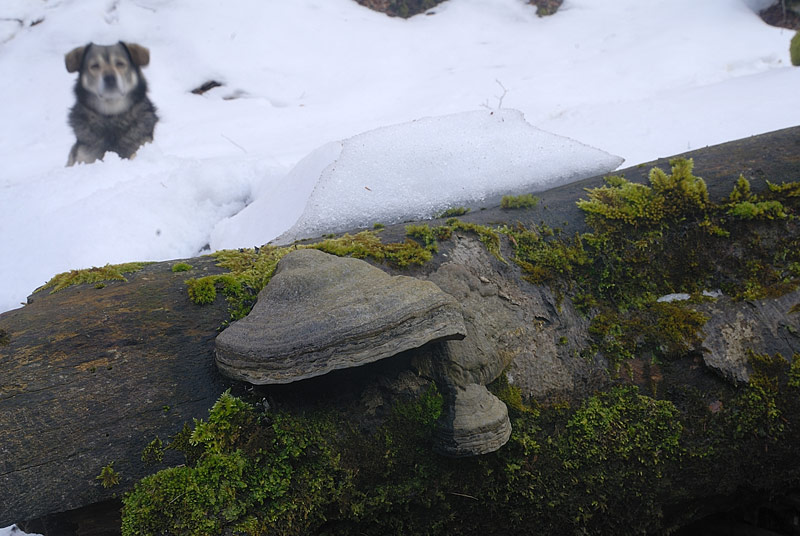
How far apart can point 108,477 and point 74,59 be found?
9.26m

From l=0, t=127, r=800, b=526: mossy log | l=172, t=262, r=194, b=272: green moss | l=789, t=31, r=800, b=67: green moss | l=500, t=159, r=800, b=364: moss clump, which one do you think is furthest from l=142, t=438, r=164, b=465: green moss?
l=789, t=31, r=800, b=67: green moss

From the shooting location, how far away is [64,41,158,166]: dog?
29.6 ft

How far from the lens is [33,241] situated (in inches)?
248

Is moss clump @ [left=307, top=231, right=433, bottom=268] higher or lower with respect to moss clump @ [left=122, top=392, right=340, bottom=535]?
higher

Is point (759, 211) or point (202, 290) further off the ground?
point (759, 211)

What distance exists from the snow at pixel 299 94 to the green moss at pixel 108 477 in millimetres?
2166

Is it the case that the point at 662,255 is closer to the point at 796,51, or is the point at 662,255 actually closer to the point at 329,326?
the point at 329,326

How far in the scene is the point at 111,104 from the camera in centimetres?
941

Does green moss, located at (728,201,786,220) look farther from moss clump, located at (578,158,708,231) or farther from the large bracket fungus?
the large bracket fungus

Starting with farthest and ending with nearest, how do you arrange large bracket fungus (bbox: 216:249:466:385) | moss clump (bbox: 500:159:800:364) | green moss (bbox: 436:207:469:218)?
green moss (bbox: 436:207:469:218) → moss clump (bbox: 500:159:800:364) → large bracket fungus (bbox: 216:249:466:385)

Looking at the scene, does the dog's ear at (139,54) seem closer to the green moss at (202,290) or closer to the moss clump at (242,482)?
the green moss at (202,290)

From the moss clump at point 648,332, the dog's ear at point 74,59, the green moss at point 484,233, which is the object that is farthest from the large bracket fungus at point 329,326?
the dog's ear at point 74,59

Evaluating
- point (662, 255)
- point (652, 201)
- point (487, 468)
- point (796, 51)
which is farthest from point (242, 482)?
point (796, 51)

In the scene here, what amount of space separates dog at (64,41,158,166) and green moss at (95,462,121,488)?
8347 millimetres
